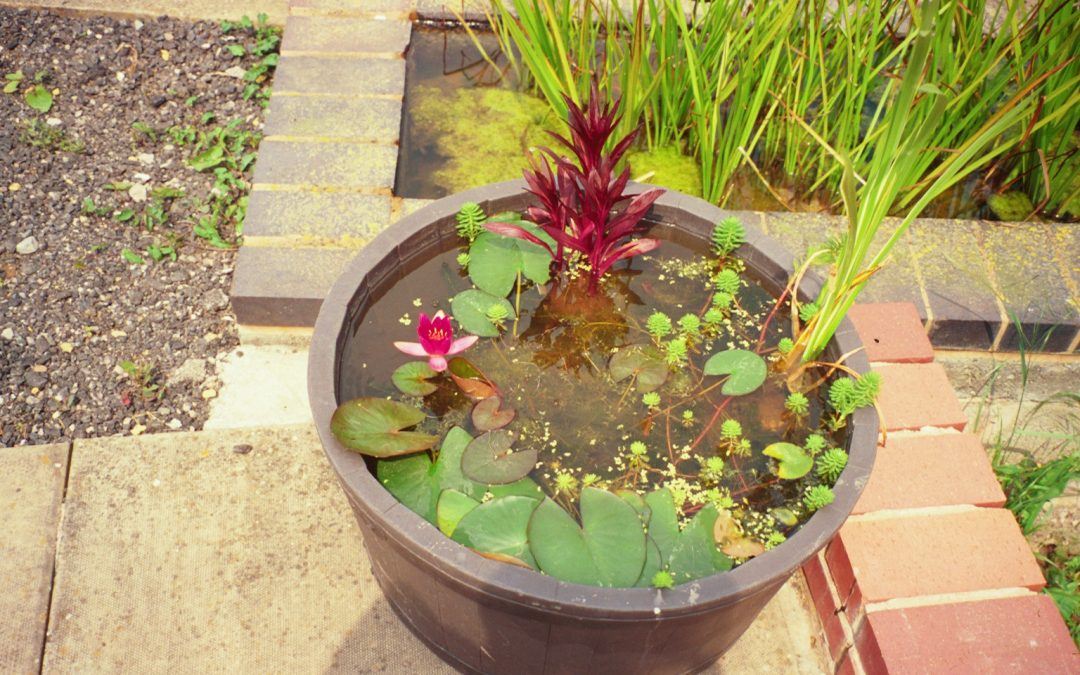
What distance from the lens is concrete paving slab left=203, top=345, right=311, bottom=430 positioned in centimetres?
223

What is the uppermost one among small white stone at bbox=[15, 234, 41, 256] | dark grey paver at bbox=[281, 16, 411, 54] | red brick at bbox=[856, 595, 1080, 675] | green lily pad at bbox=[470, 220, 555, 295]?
dark grey paver at bbox=[281, 16, 411, 54]

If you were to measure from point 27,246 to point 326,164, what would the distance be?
0.88 meters

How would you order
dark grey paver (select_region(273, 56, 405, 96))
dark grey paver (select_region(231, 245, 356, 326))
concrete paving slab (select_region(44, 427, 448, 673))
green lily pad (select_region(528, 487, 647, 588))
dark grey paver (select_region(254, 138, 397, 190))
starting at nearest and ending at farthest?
green lily pad (select_region(528, 487, 647, 588)) → concrete paving slab (select_region(44, 427, 448, 673)) → dark grey paver (select_region(231, 245, 356, 326)) → dark grey paver (select_region(254, 138, 397, 190)) → dark grey paver (select_region(273, 56, 405, 96))

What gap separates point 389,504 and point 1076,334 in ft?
6.14

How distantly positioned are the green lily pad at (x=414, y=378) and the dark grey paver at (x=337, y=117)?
1035 mm

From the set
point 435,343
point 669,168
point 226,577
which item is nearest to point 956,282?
point 669,168

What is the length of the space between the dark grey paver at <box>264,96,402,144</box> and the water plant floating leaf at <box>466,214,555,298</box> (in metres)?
0.76

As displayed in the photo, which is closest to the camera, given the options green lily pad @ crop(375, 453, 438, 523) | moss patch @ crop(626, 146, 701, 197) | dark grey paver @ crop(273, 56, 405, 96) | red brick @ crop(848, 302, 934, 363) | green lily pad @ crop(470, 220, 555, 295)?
green lily pad @ crop(375, 453, 438, 523)

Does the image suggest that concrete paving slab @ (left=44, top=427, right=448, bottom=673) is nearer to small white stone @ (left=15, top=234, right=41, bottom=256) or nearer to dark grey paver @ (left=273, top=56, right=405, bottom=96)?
small white stone @ (left=15, top=234, right=41, bottom=256)

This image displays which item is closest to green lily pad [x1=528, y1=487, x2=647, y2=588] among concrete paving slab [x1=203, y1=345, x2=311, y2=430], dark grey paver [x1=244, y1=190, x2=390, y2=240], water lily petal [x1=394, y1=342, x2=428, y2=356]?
water lily petal [x1=394, y1=342, x2=428, y2=356]

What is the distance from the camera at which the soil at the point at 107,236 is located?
7.39ft

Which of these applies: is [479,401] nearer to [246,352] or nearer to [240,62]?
[246,352]

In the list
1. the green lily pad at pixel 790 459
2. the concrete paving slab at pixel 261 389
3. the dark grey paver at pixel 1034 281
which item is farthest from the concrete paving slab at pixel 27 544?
the dark grey paver at pixel 1034 281

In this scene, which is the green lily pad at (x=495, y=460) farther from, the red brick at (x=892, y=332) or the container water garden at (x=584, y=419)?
the red brick at (x=892, y=332)
